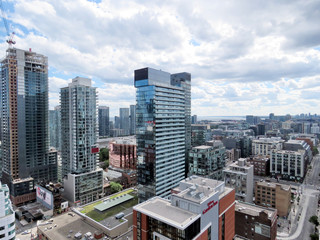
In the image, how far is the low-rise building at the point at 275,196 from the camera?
89.4m

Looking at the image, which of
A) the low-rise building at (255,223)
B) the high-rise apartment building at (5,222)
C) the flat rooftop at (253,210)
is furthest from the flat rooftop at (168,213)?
the flat rooftop at (253,210)

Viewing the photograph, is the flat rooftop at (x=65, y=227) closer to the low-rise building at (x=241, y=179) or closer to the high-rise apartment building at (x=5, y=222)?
the high-rise apartment building at (x=5, y=222)

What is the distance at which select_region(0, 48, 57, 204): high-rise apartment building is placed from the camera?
362 ft

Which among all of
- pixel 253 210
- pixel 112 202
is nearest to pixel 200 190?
pixel 253 210

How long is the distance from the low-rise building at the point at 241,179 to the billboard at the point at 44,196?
84.7m

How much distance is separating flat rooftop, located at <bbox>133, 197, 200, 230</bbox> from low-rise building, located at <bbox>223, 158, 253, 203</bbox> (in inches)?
2085

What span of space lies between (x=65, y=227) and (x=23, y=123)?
7125cm

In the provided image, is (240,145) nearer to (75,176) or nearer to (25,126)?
(75,176)

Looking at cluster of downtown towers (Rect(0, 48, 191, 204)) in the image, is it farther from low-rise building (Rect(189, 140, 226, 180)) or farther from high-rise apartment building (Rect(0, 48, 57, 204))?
low-rise building (Rect(189, 140, 226, 180))

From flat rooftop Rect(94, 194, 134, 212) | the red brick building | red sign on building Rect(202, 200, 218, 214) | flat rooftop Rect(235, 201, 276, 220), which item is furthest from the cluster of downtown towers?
the red brick building

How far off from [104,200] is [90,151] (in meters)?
29.4

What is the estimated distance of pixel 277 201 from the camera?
299 feet

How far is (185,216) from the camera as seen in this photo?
46.4m

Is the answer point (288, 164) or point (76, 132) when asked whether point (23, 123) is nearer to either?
point (76, 132)
